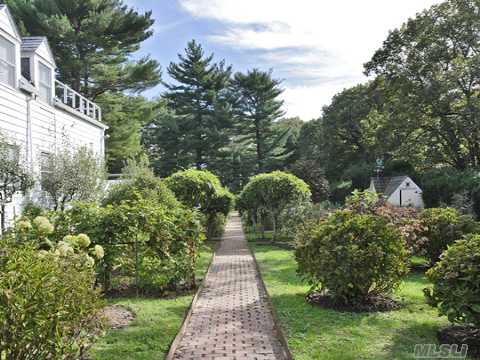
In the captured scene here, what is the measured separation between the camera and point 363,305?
689 cm

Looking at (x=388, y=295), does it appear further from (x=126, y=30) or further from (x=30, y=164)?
(x=126, y=30)

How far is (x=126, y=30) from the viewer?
26.3 metres

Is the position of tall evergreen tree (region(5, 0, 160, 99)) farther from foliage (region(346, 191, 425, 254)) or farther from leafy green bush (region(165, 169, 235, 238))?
foliage (region(346, 191, 425, 254))

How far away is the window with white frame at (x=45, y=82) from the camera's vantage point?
1351 cm

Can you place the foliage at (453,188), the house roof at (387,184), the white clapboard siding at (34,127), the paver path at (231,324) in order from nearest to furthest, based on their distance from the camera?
the paver path at (231,324) → the white clapboard siding at (34,127) → the foliage at (453,188) → the house roof at (387,184)

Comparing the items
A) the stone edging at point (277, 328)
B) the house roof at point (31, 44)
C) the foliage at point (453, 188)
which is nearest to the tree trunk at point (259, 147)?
the foliage at point (453, 188)

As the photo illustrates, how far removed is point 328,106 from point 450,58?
15974 mm

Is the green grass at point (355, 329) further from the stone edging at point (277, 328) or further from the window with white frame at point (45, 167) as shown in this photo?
the window with white frame at point (45, 167)

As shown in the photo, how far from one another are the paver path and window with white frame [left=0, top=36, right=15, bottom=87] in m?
7.40

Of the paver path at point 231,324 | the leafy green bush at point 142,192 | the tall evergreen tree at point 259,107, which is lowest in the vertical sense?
the paver path at point 231,324

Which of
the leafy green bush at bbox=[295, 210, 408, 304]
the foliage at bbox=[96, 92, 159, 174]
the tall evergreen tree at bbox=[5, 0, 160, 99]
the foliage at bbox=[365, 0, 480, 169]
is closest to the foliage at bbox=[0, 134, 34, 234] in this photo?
the leafy green bush at bbox=[295, 210, 408, 304]

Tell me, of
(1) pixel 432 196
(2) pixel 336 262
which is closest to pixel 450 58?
(1) pixel 432 196

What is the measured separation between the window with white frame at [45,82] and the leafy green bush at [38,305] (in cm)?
1157

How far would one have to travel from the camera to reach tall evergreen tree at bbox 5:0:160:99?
75.9ft
